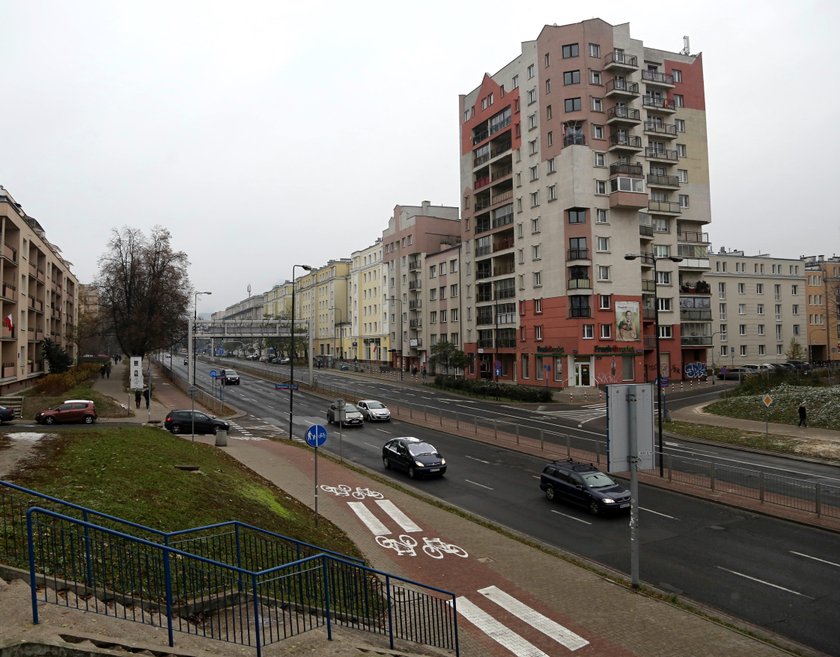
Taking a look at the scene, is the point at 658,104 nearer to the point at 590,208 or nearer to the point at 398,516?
the point at 590,208

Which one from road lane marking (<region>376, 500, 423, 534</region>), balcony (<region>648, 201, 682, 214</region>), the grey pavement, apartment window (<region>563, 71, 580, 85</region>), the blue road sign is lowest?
road lane marking (<region>376, 500, 423, 534</region>)

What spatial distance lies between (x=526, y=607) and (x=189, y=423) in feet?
87.9

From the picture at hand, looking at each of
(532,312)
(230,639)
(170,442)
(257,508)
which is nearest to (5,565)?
(230,639)

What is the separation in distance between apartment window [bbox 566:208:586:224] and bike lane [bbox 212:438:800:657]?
43.5 m

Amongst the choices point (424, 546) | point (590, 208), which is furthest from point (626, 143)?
point (424, 546)

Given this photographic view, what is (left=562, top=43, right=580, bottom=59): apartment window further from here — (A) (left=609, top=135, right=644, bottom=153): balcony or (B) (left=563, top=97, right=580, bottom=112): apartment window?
(A) (left=609, top=135, right=644, bottom=153): balcony

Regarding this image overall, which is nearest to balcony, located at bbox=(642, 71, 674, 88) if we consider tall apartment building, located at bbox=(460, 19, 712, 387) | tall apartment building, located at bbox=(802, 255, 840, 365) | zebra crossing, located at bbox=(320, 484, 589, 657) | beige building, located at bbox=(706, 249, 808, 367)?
tall apartment building, located at bbox=(460, 19, 712, 387)

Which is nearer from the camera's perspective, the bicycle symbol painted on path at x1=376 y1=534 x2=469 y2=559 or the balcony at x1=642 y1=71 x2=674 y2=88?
the bicycle symbol painted on path at x1=376 y1=534 x2=469 y2=559

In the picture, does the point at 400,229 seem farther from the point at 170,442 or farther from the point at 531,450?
the point at 170,442

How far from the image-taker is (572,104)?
57938mm

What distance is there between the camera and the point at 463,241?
7400cm

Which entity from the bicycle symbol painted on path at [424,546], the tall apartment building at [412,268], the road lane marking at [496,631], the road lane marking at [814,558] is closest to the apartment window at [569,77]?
the tall apartment building at [412,268]

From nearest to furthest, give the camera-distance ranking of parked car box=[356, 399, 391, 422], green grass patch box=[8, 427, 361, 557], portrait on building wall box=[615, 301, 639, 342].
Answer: green grass patch box=[8, 427, 361, 557] < parked car box=[356, 399, 391, 422] < portrait on building wall box=[615, 301, 639, 342]

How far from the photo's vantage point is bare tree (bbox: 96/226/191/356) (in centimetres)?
5931
